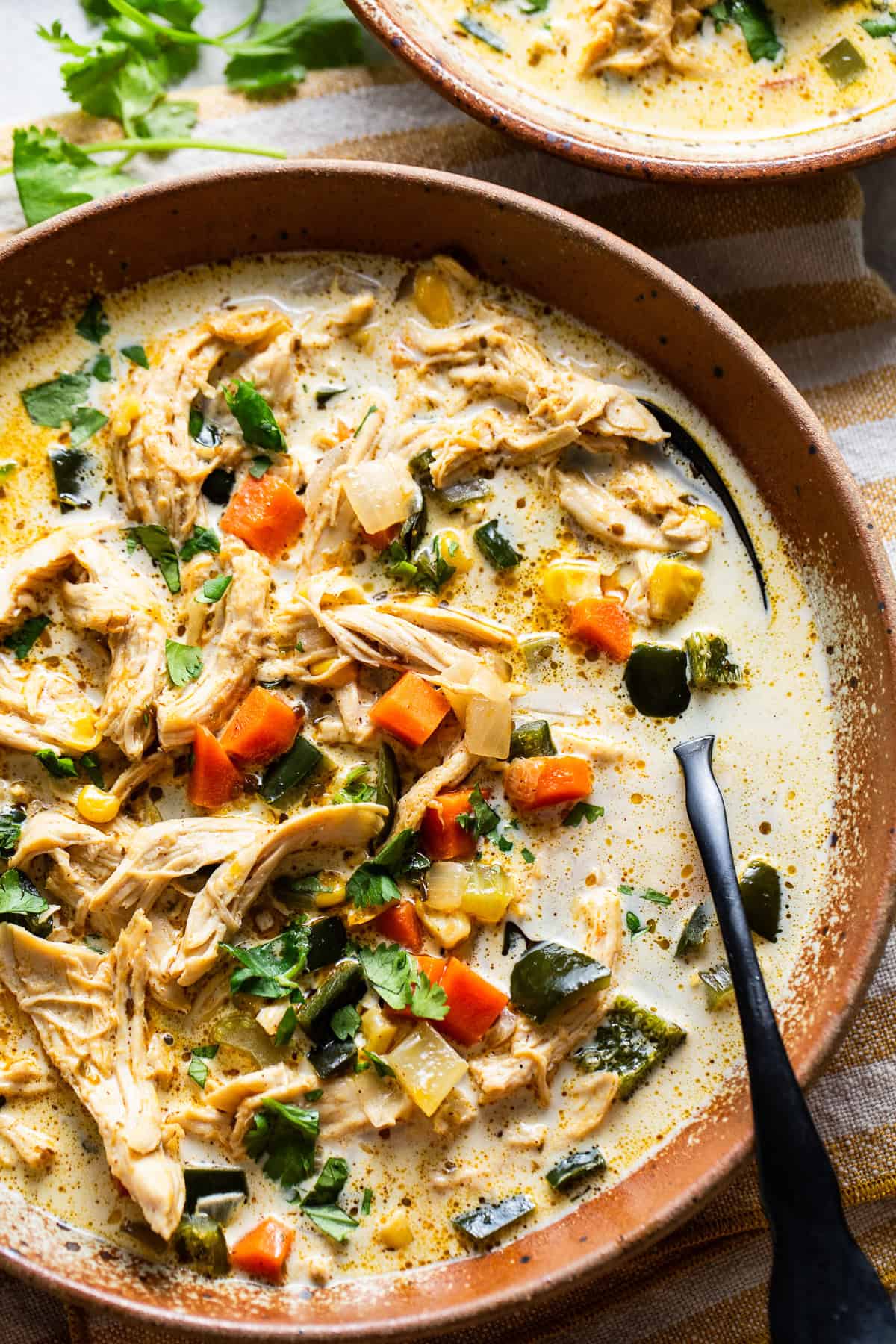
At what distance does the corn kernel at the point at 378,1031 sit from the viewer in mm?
2930

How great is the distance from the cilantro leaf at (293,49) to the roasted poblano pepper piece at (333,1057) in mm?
2640

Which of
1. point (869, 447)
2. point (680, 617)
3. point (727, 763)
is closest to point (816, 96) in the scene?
point (869, 447)

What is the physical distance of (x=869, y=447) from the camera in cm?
365

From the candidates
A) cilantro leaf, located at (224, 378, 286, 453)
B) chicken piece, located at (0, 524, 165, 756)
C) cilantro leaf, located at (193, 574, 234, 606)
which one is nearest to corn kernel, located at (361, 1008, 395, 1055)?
chicken piece, located at (0, 524, 165, 756)

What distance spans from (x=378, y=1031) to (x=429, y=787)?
55 centimetres

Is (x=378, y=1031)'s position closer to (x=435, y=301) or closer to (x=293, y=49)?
(x=435, y=301)

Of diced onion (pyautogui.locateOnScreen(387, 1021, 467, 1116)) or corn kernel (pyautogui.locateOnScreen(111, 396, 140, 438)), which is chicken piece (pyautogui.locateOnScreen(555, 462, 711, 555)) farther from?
diced onion (pyautogui.locateOnScreen(387, 1021, 467, 1116))

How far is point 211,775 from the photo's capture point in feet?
9.93

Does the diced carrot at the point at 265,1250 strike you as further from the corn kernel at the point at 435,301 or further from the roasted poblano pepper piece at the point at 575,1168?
the corn kernel at the point at 435,301

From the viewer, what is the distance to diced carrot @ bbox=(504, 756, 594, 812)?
3.04m

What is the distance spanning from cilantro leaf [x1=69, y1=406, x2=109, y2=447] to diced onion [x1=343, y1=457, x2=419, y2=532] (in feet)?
2.16

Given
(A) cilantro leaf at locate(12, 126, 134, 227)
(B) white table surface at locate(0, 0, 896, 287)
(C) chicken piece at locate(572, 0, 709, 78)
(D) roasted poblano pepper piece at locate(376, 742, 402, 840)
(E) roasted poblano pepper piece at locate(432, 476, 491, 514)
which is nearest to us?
(D) roasted poblano pepper piece at locate(376, 742, 402, 840)

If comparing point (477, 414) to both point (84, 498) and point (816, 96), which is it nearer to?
point (84, 498)

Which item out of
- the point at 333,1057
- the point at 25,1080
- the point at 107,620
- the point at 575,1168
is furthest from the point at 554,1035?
the point at 107,620
